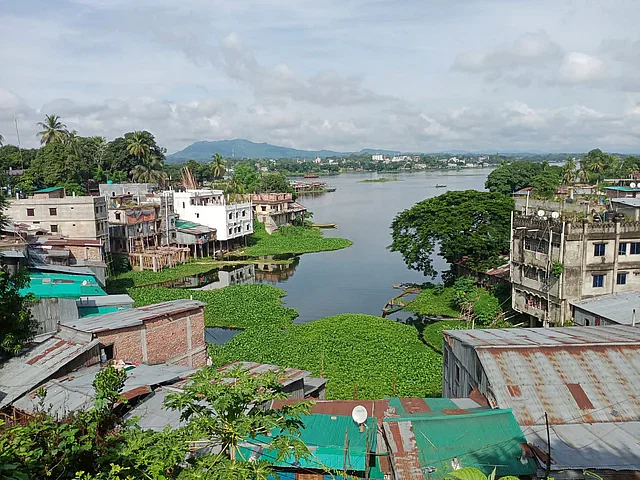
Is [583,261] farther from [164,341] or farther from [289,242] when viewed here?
[289,242]

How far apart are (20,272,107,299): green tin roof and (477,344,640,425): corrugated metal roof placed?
16077mm

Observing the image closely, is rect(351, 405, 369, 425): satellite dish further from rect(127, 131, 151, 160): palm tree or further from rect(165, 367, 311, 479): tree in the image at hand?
rect(127, 131, 151, 160): palm tree

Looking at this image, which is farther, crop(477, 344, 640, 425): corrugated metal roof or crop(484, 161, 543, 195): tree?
crop(484, 161, 543, 195): tree

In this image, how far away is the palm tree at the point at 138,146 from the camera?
6750 centimetres

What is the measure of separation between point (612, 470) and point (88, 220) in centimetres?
3662

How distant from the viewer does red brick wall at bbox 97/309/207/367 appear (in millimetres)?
17719

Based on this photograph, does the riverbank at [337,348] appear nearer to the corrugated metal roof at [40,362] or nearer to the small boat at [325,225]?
the corrugated metal roof at [40,362]

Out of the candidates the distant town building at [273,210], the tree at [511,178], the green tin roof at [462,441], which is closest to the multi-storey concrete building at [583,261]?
the green tin roof at [462,441]

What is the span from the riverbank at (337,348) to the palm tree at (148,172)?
40161 mm

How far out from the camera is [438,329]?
27547 millimetres

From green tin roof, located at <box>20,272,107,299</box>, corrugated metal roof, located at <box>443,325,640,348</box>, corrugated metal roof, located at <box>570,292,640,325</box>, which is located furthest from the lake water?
corrugated metal roof, located at <box>443,325,640,348</box>

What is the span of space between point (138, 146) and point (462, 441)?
65.8m

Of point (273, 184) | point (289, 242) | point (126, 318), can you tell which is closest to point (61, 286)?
point (126, 318)

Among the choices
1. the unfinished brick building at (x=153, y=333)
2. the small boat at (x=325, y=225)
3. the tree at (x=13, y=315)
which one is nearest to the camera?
the tree at (x=13, y=315)
